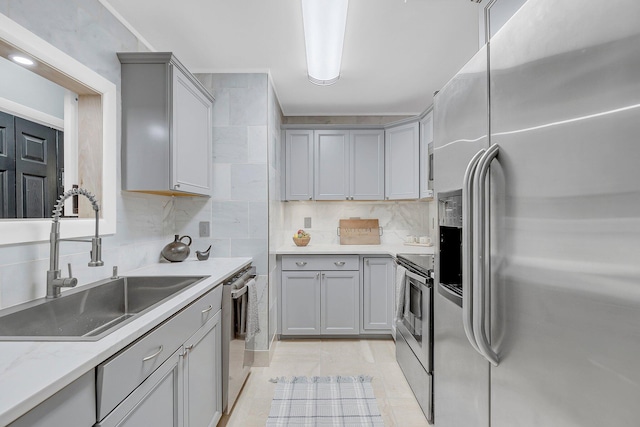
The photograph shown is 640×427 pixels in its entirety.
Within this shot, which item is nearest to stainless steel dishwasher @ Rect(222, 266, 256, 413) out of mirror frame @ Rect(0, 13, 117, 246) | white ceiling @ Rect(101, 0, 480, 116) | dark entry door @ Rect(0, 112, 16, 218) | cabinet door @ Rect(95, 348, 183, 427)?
cabinet door @ Rect(95, 348, 183, 427)

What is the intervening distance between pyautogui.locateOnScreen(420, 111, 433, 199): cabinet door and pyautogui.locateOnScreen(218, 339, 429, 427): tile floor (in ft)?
5.19

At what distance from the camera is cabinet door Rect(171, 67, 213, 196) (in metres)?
2.09

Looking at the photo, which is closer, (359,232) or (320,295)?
(320,295)

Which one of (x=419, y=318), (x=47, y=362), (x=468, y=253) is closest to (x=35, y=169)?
(x=47, y=362)

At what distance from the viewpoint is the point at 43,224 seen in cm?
141

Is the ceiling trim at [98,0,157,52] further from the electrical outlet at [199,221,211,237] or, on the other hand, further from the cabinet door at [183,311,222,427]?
the cabinet door at [183,311,222,427]

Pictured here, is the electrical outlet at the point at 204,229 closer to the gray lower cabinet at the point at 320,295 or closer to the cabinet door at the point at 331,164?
the gray lower cabinet at the point at 320,295

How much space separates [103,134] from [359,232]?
9.22 feet

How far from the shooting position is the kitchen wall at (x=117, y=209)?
1312mm

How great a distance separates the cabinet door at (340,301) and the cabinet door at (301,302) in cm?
8

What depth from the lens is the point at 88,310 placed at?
1.56m

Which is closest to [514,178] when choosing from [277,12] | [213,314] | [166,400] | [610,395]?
[610,395]

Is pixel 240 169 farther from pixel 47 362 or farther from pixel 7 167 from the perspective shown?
pixel 47 362

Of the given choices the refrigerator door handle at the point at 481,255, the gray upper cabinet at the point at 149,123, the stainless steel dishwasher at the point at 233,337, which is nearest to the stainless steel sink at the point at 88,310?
the stainless steel dishwasher at the point at 233,337
